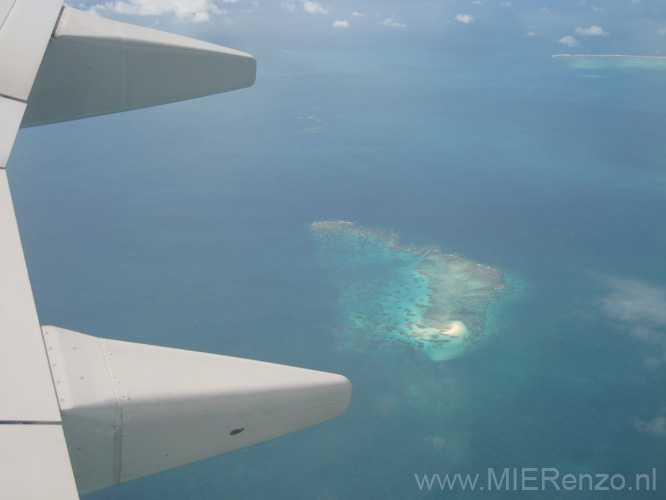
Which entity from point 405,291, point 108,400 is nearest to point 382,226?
point 405,291

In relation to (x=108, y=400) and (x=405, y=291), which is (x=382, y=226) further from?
(x=108, y=400)

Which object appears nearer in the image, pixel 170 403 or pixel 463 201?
pixel 170 403

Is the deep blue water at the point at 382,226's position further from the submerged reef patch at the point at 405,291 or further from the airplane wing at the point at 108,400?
the airplane wing at the point at 108,400

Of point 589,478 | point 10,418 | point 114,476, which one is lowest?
point 589,478

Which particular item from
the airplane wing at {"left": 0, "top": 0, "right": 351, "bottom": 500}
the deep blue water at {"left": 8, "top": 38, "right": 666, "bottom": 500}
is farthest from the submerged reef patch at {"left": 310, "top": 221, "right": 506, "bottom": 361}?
the airplane wing at {"left": 0, "top": 0, "right": 351, "bottom": 500}

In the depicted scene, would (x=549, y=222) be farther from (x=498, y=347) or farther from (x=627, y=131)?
(x=627, y=131)

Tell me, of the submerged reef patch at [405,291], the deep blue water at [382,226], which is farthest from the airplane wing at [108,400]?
the submerged reef patch at [405,291]

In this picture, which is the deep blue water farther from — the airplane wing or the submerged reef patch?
the airplane wing

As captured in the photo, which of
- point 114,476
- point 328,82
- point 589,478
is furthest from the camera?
point 328,82

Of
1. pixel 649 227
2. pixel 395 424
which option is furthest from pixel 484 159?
pixel 395 424
